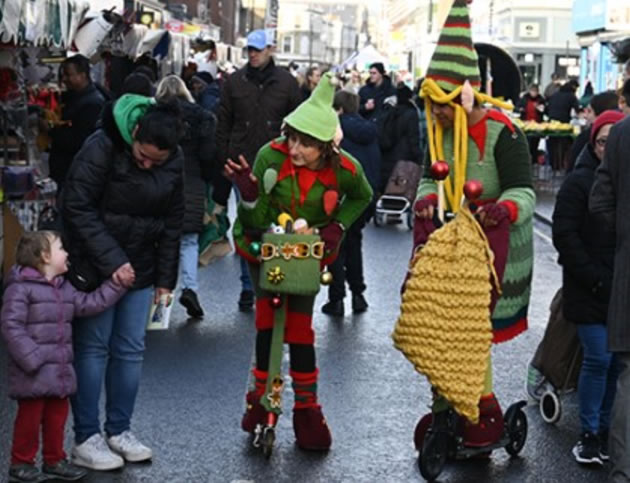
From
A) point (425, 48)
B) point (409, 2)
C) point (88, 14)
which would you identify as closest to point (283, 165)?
point (88, 14)

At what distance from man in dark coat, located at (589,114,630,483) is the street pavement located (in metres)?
1.36

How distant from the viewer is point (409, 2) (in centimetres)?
14075

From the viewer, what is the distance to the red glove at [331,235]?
25.1 ft

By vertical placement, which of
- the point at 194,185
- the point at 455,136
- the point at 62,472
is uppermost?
the point at 455,136

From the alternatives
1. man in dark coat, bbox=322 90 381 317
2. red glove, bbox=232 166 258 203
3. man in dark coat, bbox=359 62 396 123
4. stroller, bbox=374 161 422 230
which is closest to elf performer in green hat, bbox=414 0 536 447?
red glove, bbox=232 166 258 203

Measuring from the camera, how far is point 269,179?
24.7 ft

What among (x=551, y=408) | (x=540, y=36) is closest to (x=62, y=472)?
(x=551, y=408)

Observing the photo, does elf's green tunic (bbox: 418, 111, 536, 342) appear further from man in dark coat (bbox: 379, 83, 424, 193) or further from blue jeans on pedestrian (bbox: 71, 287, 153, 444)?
man in dark coat (bbox: 379, 83, 424, 193)

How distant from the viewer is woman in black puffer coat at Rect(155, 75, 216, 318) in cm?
1175

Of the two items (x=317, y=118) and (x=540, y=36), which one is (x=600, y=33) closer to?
(x=540, y=36)

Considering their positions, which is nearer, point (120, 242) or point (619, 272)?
point (619, 272)

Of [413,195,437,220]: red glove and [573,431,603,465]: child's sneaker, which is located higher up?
[413,195,437,220]: red glove

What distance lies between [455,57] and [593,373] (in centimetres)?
172

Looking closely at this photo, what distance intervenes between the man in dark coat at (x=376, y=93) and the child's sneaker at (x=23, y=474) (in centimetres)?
1236
